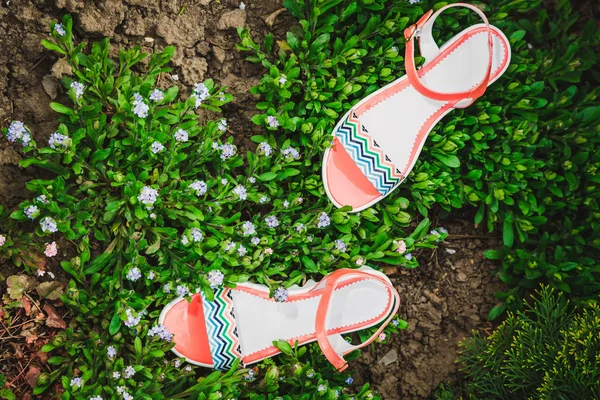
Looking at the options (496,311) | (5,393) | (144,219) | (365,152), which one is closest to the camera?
(5,393)

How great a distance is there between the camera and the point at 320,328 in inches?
118

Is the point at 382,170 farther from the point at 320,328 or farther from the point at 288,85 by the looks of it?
the point at 320,328

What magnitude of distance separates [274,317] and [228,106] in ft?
3.96

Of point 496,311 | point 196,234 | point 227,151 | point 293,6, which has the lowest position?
point 496,311

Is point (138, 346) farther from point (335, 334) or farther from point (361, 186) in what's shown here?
point (361, 186)

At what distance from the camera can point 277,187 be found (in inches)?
120

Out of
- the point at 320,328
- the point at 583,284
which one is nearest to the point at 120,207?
the point at 320,328

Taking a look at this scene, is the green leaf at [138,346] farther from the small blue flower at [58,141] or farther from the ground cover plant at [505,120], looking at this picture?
the ground cover plant at [505,120]

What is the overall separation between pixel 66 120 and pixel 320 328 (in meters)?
1.70

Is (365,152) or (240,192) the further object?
(365,152)

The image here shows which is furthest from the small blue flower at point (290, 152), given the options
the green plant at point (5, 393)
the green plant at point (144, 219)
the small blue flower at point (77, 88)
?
the green plant at point (5, 393)

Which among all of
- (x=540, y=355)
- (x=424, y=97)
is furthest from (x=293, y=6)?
(x=540, y=355)

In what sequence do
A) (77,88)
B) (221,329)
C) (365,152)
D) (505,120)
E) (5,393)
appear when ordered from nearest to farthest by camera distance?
1. (77,88)
2. (5,393)
3. (221,329)
4. (365,152)
5. (505,120)

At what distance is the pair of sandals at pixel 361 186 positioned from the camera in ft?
9.81
